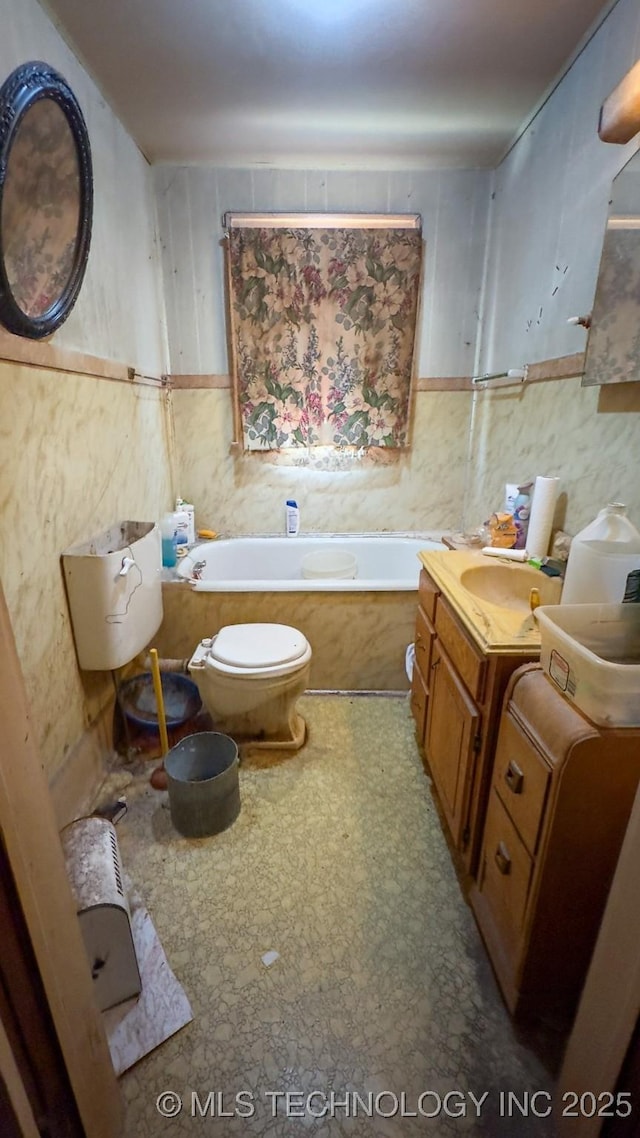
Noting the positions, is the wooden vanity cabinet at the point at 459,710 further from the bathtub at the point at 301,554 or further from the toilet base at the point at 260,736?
the bathtub at the point at 301,554

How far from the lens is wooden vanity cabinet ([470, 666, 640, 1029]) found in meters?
0.89

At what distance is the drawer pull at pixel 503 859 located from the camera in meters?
1.10

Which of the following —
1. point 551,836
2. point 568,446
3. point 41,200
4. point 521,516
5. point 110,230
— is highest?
point 110,230

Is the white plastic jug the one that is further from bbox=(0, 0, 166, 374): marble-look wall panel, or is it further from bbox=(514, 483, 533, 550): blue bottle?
bbox=(0, 0, 166, 374): marble-look wall panel

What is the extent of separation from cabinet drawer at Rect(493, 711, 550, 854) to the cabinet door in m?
0.11

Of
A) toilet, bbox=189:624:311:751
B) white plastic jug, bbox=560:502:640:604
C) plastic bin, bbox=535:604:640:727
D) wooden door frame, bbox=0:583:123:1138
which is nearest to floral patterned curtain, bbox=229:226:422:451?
toilet, bbox=189:624:311:751

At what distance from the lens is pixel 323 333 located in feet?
8.63

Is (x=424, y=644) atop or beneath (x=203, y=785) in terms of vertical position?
atop

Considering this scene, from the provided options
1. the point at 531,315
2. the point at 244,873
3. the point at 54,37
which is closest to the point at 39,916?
the point at 244,873

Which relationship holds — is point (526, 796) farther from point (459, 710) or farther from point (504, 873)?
point (459, 710)

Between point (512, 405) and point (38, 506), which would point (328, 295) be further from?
point (38, 506)

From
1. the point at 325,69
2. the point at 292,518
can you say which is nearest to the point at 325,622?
the point at 292,518

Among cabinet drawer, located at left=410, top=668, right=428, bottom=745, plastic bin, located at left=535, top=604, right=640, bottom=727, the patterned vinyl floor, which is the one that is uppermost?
plastic bin, located at left=535, top=604, right=640, bottom=727

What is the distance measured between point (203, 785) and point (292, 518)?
1.64 m
